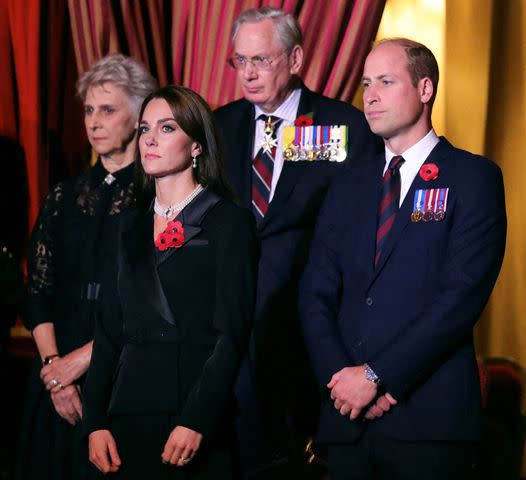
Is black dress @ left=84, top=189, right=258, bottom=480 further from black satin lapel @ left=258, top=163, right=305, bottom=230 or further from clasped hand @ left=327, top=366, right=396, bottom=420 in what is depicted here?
black satin lapel @ left=258, top=163, right=305, bottom=230

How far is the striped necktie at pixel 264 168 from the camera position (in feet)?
10.8

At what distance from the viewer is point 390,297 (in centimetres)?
252

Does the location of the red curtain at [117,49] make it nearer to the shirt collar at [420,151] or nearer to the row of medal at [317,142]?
the row of medal at [317,142]

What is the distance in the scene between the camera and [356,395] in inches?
96.4

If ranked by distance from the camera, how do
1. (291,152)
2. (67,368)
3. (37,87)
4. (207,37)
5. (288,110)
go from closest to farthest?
(67,368), (291,152), (288,110), (207,37), (37,87)

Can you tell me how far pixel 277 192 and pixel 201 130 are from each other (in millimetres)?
701

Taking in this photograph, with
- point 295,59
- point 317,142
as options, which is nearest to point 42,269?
point 317,142

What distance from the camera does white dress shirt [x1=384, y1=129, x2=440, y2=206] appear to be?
104 inches

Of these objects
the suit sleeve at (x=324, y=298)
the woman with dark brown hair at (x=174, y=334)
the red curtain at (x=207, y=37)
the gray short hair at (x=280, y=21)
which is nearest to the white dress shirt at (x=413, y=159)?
the suit sleeve at (x=324, y=298)

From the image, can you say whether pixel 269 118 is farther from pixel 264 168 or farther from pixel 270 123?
pixel 264 168

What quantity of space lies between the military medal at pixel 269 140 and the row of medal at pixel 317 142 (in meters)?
0.05

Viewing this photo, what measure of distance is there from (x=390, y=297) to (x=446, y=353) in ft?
0.69

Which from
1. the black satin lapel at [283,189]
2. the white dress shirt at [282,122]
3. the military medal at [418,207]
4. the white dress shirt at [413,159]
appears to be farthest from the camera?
the white dress shirt at [282,122]

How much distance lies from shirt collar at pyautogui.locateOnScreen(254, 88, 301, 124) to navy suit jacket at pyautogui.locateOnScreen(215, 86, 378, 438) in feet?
0.07
